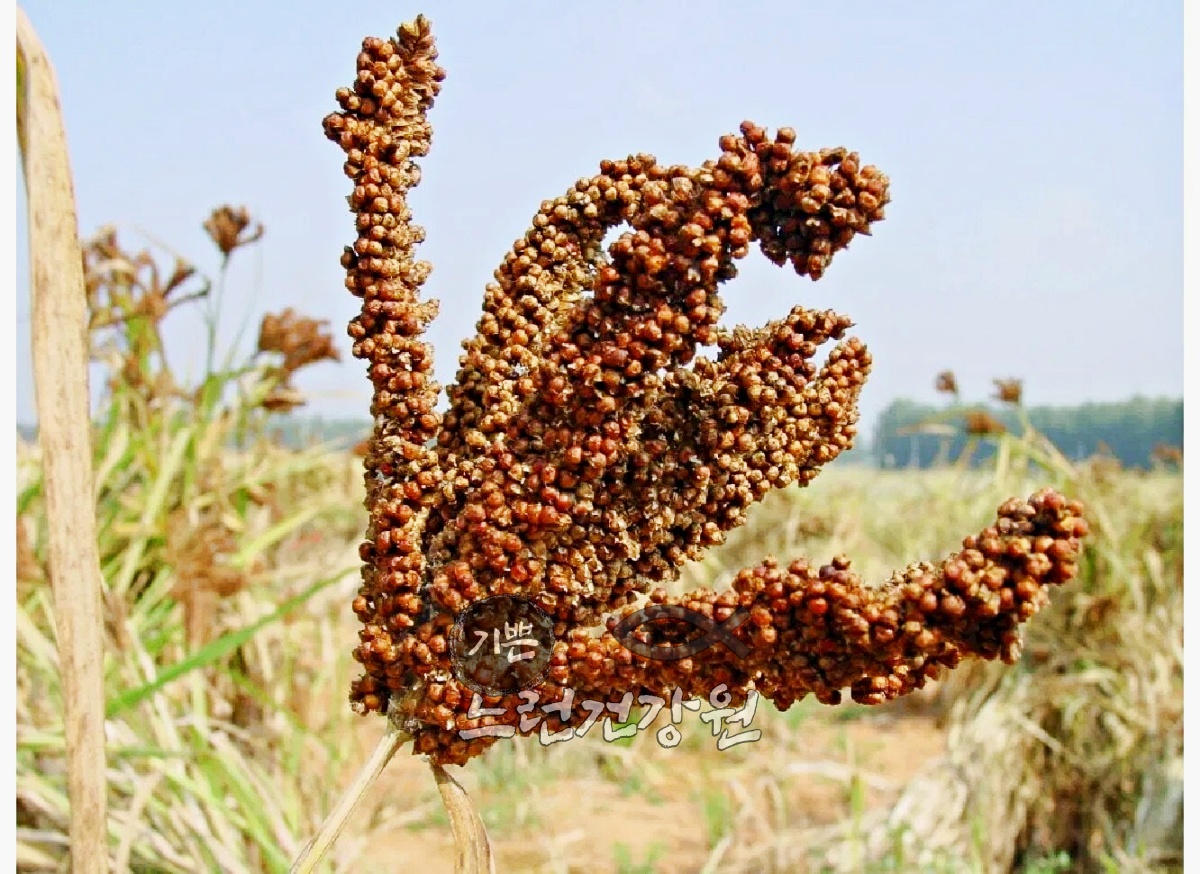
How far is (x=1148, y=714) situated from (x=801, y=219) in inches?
95.0

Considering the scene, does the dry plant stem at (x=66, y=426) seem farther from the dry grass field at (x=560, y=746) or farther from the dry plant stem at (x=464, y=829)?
the dry grass field at (x=560, y=746)

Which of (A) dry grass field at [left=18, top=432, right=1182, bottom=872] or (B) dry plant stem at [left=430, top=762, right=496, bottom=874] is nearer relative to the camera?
(B) dry plant stem at [left=430, top=762, right=496, bottom=874]

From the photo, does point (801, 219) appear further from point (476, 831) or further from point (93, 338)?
point (93, 338)

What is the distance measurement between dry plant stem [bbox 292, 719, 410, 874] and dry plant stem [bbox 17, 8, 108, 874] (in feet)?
0.39

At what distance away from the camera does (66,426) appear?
0.59 meters

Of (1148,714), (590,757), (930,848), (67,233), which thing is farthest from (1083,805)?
(67,233)

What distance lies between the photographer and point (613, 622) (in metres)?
0.58

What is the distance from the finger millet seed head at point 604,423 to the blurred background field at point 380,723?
69cm

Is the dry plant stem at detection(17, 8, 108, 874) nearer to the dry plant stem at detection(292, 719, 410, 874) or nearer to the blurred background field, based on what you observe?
Result: the dry plant stem at detection(292, 719, 410, 874)

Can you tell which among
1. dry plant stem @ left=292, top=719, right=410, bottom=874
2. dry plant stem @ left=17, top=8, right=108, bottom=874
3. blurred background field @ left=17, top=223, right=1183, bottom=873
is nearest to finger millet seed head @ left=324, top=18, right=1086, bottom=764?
dry plant stem @ left=292, top=719, right=410, bottom=874

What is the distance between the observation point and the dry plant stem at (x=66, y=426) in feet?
1.90

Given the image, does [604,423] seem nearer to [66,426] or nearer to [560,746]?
[66,426]

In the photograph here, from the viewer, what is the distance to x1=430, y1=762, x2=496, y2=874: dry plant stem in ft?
2.01

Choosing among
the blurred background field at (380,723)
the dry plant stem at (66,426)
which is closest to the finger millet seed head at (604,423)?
the dry plant stem at (66,426)
